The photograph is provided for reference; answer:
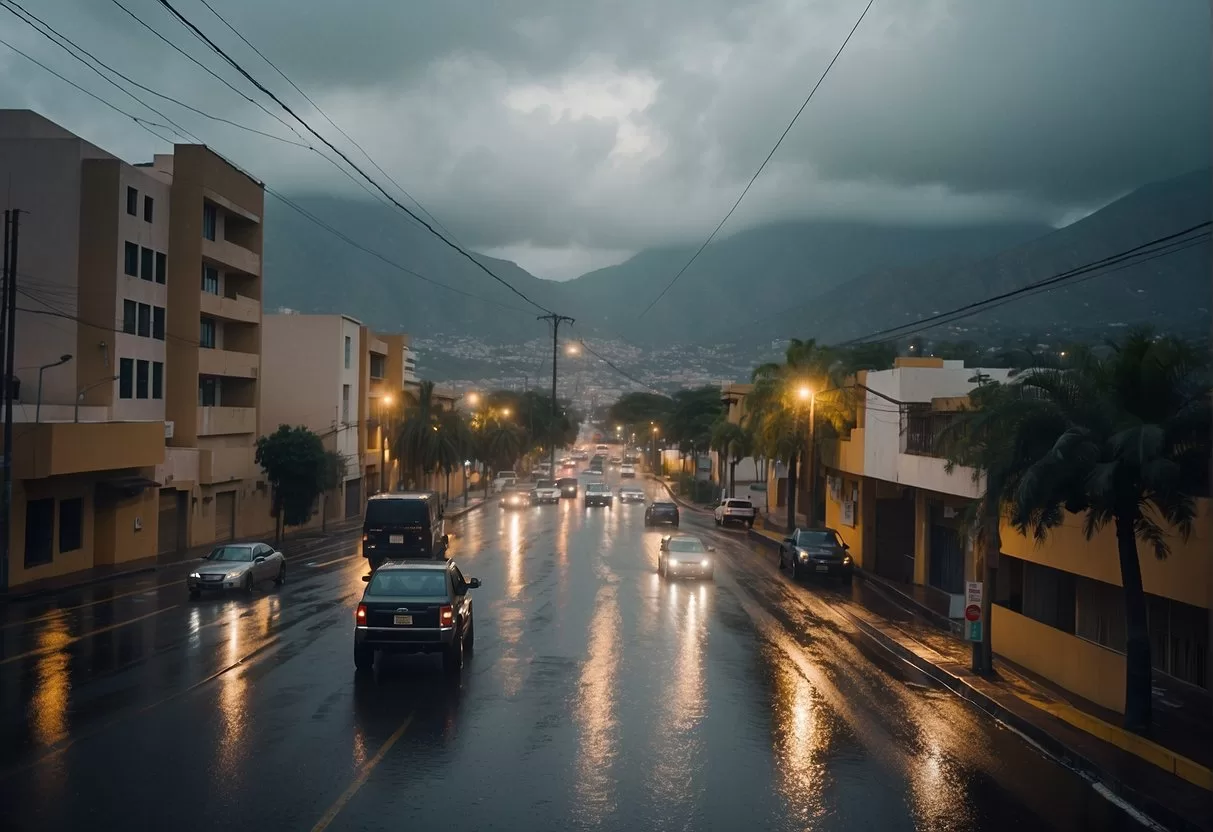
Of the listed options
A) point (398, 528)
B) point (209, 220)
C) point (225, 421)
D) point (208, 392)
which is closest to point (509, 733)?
point (398, 528)

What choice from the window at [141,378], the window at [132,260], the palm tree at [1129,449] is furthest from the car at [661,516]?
the palm tree at [1129,449]

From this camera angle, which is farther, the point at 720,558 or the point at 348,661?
the point at 720,558

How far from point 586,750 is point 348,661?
23.6ft

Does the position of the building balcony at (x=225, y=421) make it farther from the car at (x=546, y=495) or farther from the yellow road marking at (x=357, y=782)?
the yellow road marking at (x=357, y=782)

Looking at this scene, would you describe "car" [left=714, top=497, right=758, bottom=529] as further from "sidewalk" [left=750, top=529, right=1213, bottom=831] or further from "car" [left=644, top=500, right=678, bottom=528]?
"sidewalk" [left=750, top=529, right=1213, bottom=831]

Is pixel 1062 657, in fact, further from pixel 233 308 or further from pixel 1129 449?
pixel 233 308

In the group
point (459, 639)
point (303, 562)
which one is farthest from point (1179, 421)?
point (303, 562)

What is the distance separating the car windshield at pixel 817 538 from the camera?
36.1 meters

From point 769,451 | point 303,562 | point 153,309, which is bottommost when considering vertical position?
point 303,562

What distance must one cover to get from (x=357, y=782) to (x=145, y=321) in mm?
36356

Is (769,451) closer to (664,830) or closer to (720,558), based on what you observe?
(720,558)

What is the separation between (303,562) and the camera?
4078cm

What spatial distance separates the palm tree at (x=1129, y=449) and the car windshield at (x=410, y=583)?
8.62 meters

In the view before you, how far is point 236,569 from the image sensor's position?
2942 centimetres
